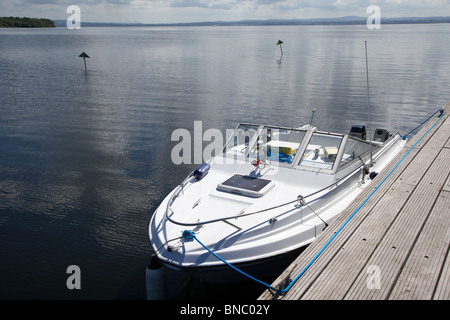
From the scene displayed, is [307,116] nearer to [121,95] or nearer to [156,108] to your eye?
[156,108]

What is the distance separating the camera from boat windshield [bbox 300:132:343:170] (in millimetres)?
8031

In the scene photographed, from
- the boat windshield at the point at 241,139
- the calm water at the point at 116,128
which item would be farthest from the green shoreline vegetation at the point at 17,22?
the boat windshield at the point at 241,139

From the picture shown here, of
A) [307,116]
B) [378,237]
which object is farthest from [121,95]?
[378,237]

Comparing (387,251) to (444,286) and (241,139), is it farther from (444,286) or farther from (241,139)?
(241,139)

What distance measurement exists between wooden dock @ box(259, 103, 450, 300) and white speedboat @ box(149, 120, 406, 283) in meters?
0.68

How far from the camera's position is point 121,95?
23.0 metres

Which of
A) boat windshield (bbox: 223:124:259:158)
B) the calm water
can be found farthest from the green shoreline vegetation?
boat windshield (bbox: 223:124:259:158)

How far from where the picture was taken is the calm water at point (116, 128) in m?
7.75

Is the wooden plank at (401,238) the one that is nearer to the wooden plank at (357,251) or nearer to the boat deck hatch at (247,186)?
the wooden plank at (357,251)

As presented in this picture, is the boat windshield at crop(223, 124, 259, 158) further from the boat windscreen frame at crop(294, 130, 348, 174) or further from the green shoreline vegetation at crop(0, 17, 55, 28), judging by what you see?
the green shoreline vegetation at crop(0, 17, 55, 28)

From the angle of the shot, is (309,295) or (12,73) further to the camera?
(12,73)

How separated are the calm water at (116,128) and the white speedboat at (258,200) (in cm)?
163
